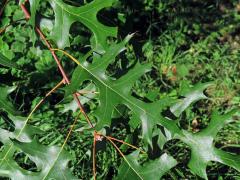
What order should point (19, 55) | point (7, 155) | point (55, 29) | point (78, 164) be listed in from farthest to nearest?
point (19, 55) → point (78, 164) → point (7, 155) → point (55, 29)

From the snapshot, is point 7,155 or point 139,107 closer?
point 139,107

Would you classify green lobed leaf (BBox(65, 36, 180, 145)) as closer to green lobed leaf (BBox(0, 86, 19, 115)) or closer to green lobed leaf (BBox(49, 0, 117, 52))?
green lobed leaf (BBox(49, 0, 117, 52))

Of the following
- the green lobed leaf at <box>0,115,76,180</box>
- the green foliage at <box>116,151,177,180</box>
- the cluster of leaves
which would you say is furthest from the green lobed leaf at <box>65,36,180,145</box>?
the green lobed leaf at <box>0,115,76,180</box>

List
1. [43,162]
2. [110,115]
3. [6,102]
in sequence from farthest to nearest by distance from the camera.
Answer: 1. [6,102]
2. [43,162]
3. [110,115]

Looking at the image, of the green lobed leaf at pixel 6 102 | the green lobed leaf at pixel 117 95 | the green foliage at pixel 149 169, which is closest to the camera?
the green lobed leaf at pixel 117 95

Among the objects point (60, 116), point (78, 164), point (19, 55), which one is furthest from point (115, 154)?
point (19, 55)

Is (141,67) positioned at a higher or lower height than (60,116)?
higher

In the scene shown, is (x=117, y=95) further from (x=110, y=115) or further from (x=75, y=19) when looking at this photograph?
(x=75, y=19)

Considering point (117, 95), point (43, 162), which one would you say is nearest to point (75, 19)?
point (117, 95)

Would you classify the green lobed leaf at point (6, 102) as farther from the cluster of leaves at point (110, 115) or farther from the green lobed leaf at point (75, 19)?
the green lobed leaf at point (75, 19)

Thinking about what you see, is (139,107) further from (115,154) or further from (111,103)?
(115,154)

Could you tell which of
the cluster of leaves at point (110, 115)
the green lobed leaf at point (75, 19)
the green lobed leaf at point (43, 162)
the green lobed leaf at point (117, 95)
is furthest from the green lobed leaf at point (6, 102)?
the green lobed leaf at point (117, 95)
